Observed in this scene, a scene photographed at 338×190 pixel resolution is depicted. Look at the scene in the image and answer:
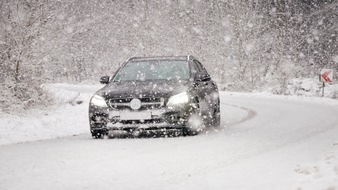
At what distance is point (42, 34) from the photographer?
14.6 metres

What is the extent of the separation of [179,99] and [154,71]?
157cm

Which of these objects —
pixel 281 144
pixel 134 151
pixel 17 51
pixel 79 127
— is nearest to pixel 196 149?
pixel 134 151

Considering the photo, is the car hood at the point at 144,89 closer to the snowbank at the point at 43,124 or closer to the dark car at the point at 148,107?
the dark car at the point at 148,107

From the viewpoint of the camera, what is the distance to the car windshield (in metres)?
11.0

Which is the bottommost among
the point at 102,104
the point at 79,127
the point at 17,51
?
the point at 79,127

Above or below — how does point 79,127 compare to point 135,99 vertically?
below

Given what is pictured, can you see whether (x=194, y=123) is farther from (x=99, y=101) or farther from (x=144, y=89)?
(x=99, y=101)

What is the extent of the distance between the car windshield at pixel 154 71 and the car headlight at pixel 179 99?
3.30 ft

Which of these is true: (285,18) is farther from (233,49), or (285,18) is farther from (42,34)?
(42,34)

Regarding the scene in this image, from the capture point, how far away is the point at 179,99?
982 centimetres

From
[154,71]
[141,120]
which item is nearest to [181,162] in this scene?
[141,120]

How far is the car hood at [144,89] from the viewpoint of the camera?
9742mm

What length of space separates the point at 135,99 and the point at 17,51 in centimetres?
581

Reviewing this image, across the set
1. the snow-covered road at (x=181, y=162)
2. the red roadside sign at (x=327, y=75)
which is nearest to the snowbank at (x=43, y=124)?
the snow-covered road at (x=181, y=162)
